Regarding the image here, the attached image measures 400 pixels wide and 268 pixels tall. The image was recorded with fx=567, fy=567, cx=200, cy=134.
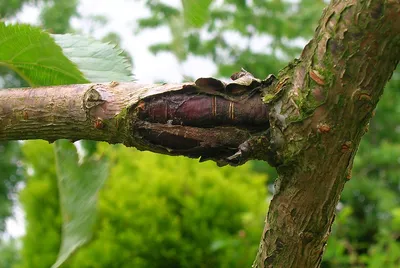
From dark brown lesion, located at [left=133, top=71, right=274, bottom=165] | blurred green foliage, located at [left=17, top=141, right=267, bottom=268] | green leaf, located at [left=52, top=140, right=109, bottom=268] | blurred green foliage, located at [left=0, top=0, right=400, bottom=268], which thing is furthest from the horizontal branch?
blurred green foliage, located at [left=17, top=141, right=267, bottom=268]

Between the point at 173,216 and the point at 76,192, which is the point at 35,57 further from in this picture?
the point at 173,216

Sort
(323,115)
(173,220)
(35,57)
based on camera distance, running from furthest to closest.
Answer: (173,220)
(35,57)
(323,115)

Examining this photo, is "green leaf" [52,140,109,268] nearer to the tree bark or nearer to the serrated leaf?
the serrated leaf

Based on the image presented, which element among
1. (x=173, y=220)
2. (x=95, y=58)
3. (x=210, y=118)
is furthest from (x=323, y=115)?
(x=173, y=220)

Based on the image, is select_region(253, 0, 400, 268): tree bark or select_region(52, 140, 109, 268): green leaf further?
select_region(52, 140, 109, 268): green leaf

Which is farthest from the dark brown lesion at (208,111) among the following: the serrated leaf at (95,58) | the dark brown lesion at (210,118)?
the serrated leaf at (95,58)

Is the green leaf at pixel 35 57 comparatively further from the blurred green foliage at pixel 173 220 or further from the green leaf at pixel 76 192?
the blurred green foliage at pixel 173 220
